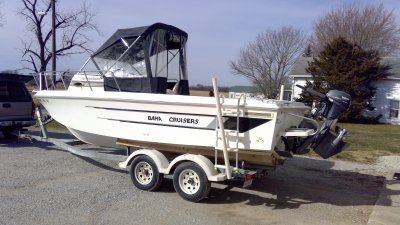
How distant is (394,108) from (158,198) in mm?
24898

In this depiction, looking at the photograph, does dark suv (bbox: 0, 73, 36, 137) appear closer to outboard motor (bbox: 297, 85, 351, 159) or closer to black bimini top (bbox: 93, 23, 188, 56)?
black bimini top (bbox: 93, 23, 188, 56)

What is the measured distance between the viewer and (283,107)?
233 inches

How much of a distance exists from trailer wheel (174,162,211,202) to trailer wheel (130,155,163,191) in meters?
0.44

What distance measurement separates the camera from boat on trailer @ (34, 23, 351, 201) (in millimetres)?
6035

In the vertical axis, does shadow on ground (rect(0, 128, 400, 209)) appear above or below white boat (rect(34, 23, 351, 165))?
below

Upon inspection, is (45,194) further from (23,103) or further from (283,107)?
(23,103)

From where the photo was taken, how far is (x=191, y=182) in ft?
21.0

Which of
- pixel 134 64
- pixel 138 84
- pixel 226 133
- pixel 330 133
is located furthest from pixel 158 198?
pixel 330 133

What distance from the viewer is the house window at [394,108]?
27.3m

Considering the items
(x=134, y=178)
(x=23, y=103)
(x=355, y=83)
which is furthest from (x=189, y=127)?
(x=355, y=83)

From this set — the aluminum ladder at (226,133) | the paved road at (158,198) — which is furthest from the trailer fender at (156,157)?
the aluminum ladder at (226,133)

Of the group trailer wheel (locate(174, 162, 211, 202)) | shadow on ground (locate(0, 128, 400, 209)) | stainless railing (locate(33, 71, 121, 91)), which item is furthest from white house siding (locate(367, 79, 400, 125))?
trailer wheel (locate(174, 162, 211, 202))

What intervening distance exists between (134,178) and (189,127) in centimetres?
139

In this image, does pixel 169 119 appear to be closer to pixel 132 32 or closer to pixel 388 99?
pixel 132 32
